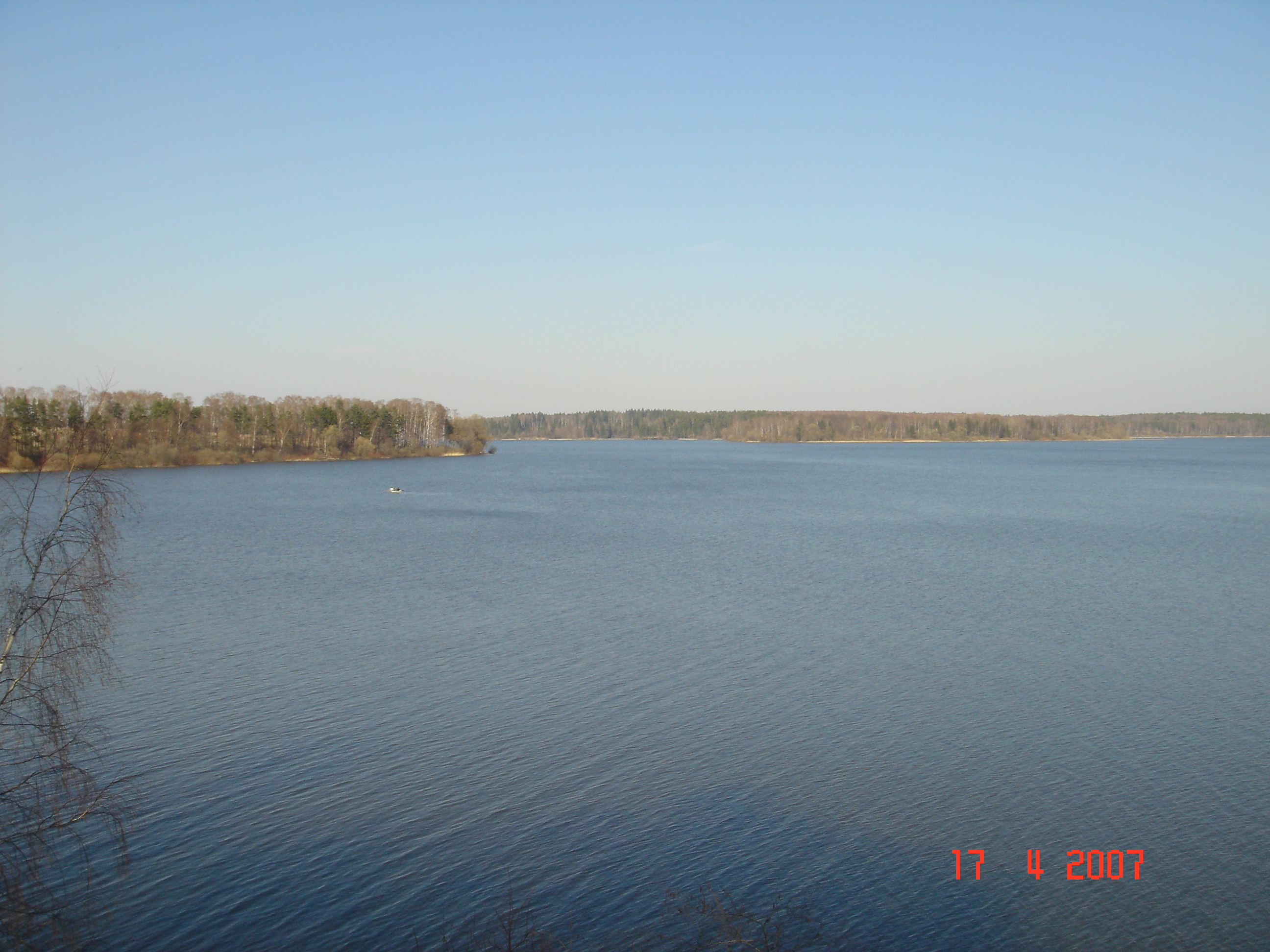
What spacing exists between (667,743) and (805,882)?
4983 mm

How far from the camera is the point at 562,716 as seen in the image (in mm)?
17828

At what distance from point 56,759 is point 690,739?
1098 cm

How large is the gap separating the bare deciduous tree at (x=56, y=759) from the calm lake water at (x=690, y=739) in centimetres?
63

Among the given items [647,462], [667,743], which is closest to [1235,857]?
[667,743]

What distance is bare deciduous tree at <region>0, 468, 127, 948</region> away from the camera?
9852 mm
